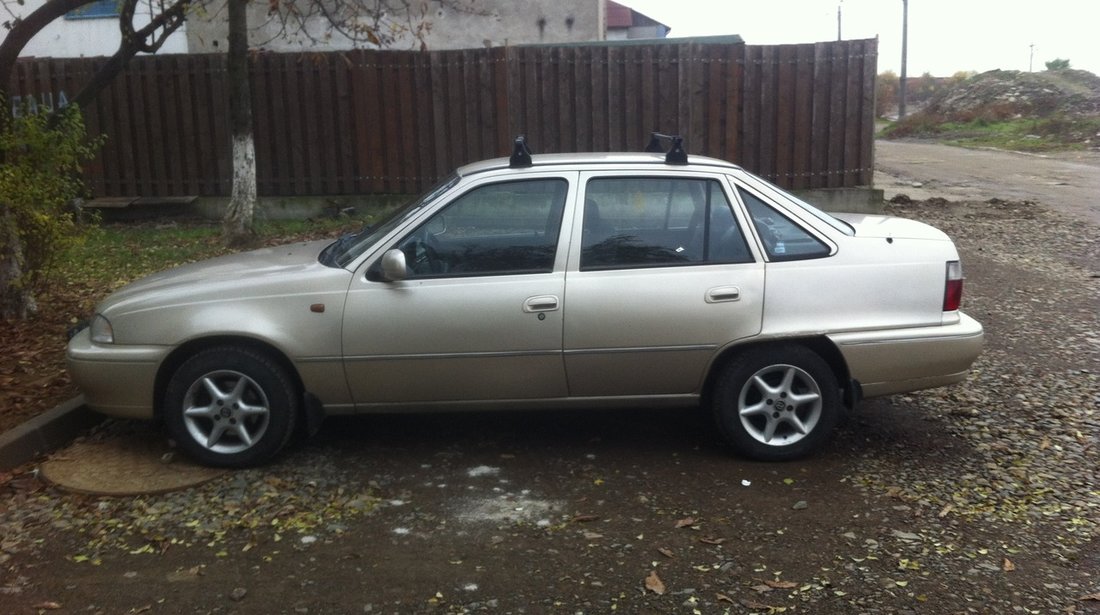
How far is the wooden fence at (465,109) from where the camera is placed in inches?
509

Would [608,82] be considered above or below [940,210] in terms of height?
above

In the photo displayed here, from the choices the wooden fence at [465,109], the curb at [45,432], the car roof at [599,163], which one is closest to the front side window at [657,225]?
the car roof at [599,163]

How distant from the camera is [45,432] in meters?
5.68

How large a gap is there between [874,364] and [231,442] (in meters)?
3.34

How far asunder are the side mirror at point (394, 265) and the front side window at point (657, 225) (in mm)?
918

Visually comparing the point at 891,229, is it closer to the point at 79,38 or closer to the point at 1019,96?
the point at 79,38

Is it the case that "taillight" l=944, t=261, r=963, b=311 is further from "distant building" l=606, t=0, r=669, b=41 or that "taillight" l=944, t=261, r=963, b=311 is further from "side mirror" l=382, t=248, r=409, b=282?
"distant building" l=606, t=0, r=669, b=41

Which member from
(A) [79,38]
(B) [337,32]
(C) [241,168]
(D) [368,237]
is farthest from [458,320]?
(A) [79,38]

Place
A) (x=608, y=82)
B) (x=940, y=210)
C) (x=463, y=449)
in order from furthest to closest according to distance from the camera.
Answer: (x=940, y=210), (x=608, y=82), (x=463, y=449)

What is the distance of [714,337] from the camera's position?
5.19m

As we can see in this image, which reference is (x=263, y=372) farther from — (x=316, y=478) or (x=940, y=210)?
(x=940, y=210)

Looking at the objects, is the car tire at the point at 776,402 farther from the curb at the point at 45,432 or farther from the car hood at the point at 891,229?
the curb at the point at 45,432

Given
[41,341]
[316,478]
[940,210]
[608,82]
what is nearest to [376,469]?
[316,478]

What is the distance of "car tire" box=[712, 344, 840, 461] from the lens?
5.23 m
